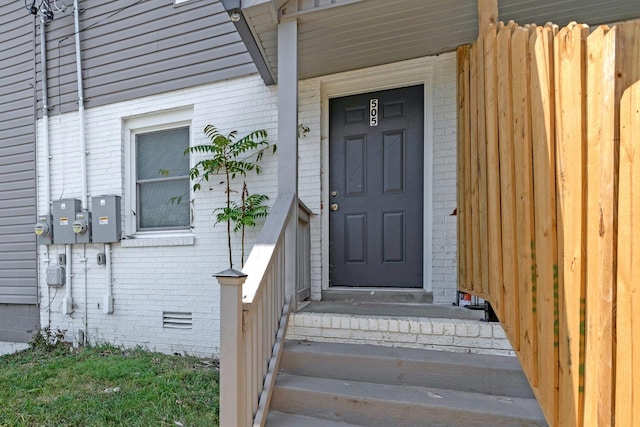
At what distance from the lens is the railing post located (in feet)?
5.34

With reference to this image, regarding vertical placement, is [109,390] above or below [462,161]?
below

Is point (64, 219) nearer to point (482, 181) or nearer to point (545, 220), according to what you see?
point (482, 181)

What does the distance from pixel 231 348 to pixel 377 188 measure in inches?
85.9

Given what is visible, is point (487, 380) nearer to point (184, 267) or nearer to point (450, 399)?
point (450, 399)

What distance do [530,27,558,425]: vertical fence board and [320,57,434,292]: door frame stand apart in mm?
1696

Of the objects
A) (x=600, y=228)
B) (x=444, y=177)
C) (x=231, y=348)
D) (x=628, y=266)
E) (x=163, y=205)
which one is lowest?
(x=231, y=348)

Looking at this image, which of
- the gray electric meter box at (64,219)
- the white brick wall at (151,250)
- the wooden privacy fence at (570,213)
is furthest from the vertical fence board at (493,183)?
the gray electric meter box at (64,219)

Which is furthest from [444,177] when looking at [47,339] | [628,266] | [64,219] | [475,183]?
[47,339]

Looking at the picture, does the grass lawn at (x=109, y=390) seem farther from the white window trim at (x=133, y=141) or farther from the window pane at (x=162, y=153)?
the window pane at (x=162, y=153)

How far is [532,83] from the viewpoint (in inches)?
59.4

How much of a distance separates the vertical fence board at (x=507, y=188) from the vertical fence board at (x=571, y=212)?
344 millimetres

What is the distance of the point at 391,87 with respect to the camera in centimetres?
336

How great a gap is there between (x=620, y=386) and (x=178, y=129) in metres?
4.26

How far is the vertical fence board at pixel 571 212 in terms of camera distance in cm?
122
